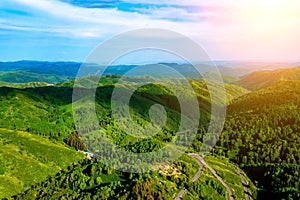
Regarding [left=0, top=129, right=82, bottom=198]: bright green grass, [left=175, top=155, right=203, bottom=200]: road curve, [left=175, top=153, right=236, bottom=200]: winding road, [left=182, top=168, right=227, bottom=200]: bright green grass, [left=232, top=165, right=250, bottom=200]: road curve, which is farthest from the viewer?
[left=232, top=165, right=250, bottom=200]: road curve

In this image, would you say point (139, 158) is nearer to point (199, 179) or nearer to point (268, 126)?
point (199, 179)

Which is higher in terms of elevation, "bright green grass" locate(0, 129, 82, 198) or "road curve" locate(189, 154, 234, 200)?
"bright green grass" locate(0, 129, 82, 198)

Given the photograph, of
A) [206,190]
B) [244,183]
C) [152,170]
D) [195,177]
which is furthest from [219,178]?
[152,170]

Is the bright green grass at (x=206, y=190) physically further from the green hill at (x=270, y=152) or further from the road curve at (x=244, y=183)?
the green hill at (x=270, y=152)

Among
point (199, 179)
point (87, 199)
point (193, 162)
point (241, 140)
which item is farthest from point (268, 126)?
point (87, 199)

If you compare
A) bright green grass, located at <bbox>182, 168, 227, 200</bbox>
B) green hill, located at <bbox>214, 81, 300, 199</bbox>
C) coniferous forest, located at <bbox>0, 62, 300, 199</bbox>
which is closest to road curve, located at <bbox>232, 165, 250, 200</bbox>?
coniferous forest, located at <bbox>0, 62, 300, 199</bbox>

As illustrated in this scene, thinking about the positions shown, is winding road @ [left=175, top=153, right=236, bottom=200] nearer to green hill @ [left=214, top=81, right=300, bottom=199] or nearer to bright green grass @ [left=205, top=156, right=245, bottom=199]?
bright green grass @ [left=205, top=156, right=245, bottom=199]

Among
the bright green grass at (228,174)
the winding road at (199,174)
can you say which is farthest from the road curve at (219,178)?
the bright green grass at (228,174)

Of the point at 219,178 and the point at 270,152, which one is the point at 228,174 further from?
the point at 270,152
